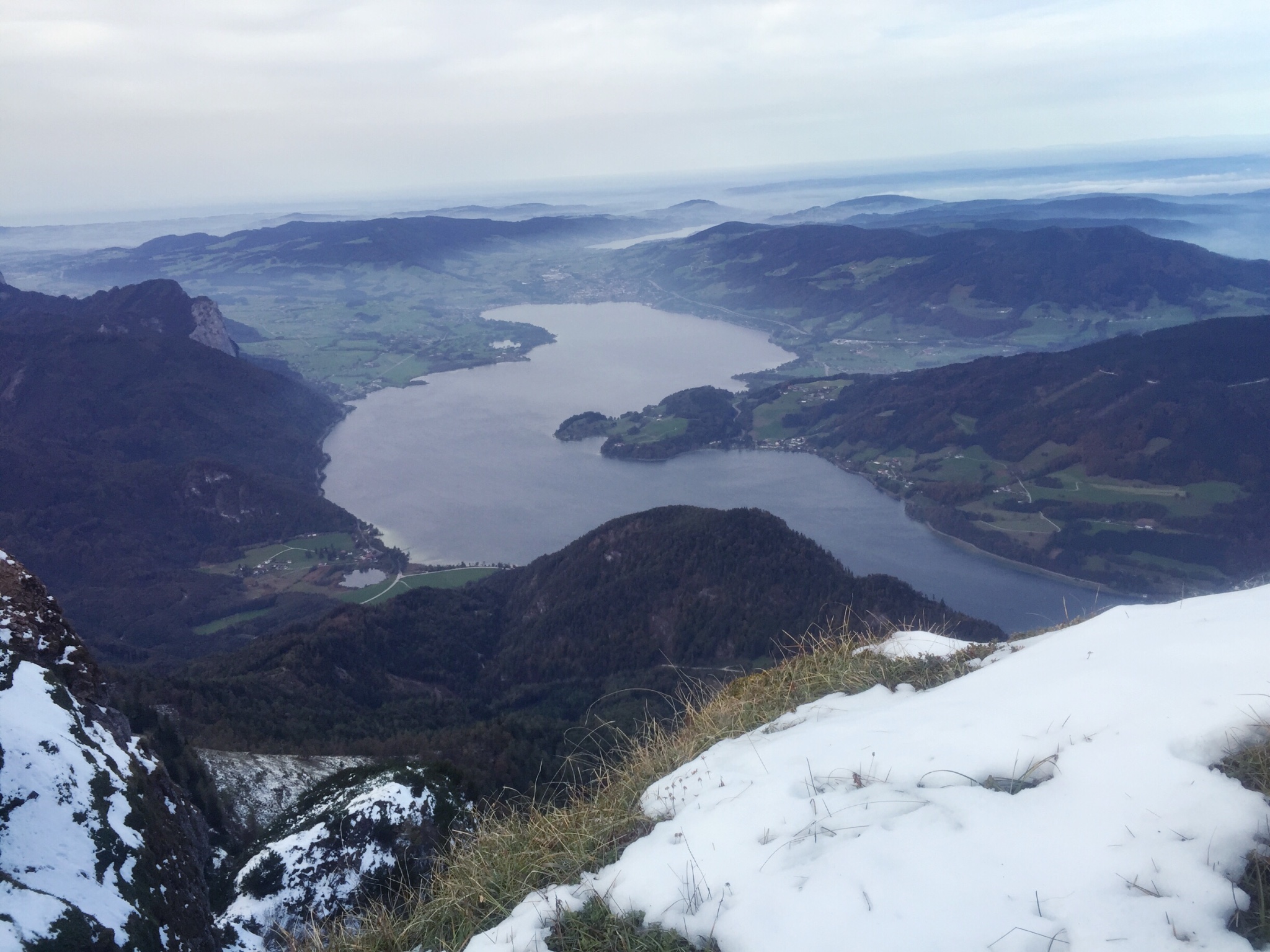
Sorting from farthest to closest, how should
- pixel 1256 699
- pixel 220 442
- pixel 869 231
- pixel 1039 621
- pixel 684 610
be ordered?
pixel 869 231
pixel 220 442
pixel 1039 621
pixel 684 610
pixel 1256 699

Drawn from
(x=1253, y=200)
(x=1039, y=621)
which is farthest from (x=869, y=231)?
(x=1039, y=621)

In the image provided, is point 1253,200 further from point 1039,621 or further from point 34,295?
point 34,295

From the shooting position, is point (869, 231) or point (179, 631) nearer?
point (179, 631)

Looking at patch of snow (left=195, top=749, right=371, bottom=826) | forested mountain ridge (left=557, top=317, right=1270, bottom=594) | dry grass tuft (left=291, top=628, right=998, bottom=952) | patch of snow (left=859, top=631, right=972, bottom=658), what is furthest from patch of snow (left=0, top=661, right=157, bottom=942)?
forested mountain ridge (left=557, top=317, right=1270, bottom=594)

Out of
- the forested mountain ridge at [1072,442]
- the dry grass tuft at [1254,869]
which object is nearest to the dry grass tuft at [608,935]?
the dry grass tuft at [1254,869]

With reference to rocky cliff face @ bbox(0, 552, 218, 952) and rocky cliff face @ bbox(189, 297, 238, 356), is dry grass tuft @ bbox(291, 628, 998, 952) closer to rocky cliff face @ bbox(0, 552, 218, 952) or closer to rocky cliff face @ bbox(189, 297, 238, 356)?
rocky cliff face @ bbox(0, 552, 218, 952)

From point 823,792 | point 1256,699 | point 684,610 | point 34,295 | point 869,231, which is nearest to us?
point 1256,699

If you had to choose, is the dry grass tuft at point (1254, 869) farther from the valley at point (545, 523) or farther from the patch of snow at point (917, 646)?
the patch of snow at point (917, 646)
